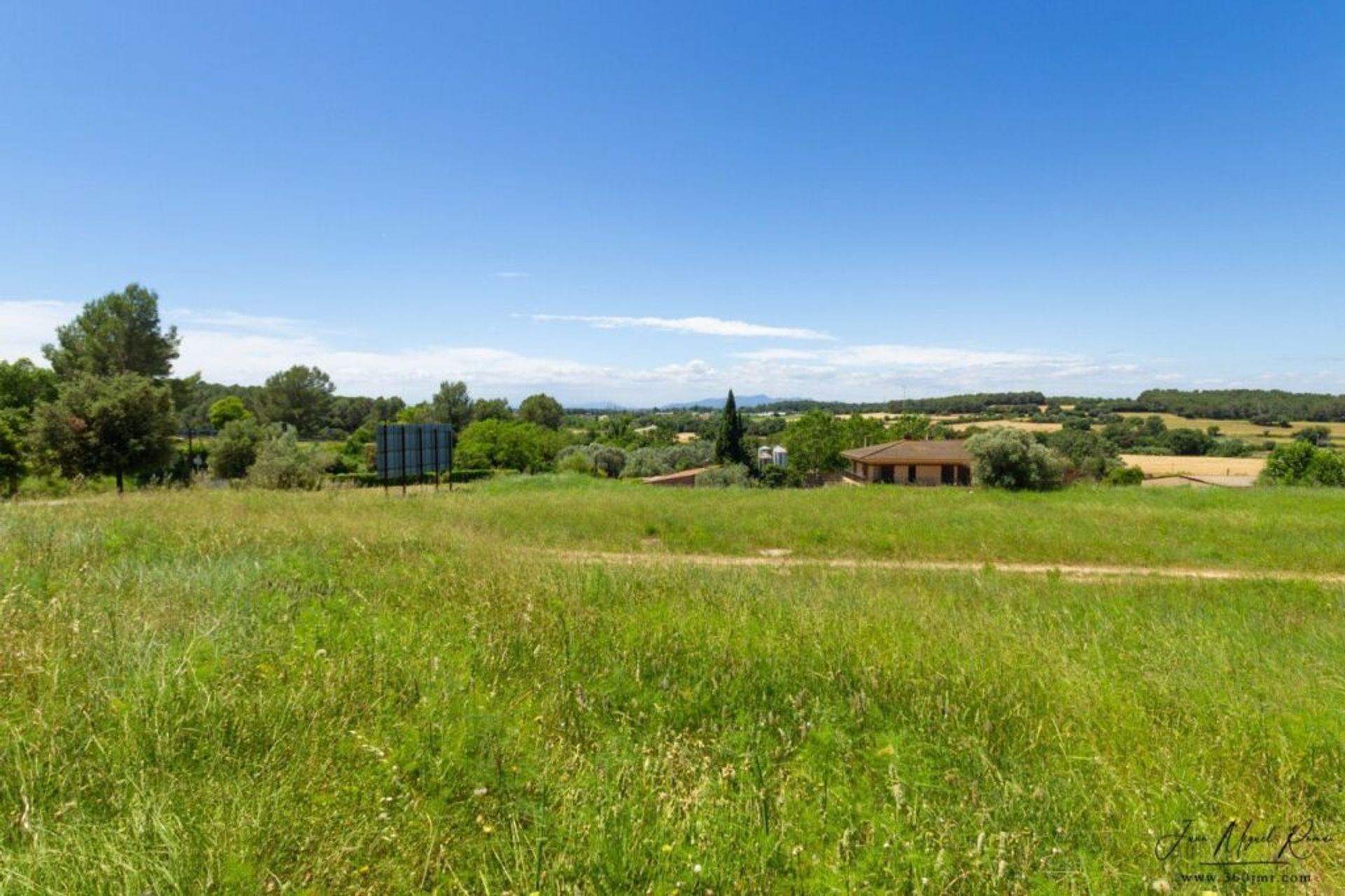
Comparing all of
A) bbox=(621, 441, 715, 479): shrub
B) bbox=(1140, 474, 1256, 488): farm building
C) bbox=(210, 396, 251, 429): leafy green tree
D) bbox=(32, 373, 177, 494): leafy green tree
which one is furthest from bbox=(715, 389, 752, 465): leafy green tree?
bbox=(210, 396, 251, 429): leafy green tree

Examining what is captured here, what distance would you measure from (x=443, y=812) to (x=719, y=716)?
1679 mm

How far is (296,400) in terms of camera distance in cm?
8450

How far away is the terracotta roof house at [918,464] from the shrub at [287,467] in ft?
125

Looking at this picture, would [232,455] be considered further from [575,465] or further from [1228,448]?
[1228,448]

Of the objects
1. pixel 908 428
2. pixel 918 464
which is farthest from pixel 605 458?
pixel 908 428

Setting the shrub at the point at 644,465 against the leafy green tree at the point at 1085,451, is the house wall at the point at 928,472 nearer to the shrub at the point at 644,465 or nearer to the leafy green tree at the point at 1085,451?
the leafy green tree at the point at 1085,451

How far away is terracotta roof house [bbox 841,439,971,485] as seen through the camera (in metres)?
43.8

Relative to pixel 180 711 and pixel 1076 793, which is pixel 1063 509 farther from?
pixel 180 711

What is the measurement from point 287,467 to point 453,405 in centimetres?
6574

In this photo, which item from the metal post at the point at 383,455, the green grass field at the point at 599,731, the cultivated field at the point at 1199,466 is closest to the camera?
the green grass field at the point at 599,731

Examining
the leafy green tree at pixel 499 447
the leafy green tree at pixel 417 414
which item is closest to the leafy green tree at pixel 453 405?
the leafy green tree at pixel 417 414

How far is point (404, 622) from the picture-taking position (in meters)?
4.33

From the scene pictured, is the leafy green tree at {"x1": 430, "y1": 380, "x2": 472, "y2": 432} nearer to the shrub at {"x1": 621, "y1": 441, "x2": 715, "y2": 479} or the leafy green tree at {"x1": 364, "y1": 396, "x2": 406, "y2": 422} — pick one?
the leafy green tree at {"x1": 364, "y1": 396, "x2": 406, "y2": 422}

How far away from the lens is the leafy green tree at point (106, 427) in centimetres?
2283
